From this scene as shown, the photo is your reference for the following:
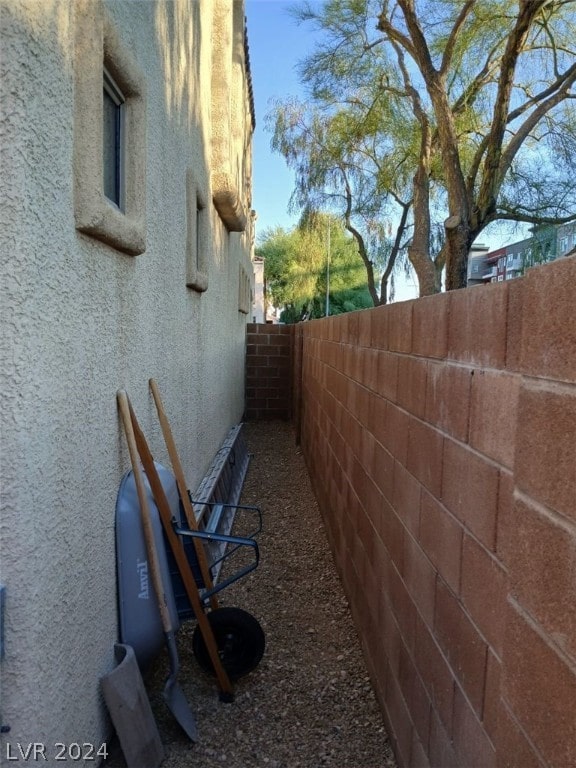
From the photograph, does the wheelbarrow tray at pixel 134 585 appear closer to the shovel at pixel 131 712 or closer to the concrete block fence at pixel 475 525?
the shovel at pixel 131 712

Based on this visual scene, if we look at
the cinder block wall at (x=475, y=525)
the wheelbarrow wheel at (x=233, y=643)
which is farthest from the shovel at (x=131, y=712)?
the cinder block wall at (x=475, y=525)

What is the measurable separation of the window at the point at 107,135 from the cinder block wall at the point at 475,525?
1.25 meters

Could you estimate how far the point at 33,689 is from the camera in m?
1.84

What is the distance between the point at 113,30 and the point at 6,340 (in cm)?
156

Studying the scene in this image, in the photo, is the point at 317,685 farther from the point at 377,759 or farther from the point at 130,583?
the point at 130,583

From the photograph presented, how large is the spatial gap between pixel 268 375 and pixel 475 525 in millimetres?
12463

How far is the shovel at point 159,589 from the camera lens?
281cm

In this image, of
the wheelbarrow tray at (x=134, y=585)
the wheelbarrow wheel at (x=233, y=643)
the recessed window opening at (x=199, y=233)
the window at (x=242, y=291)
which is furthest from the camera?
the window at (x=242, y=291)

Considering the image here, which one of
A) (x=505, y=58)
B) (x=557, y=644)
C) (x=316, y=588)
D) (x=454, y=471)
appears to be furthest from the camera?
(x=505, y=58)

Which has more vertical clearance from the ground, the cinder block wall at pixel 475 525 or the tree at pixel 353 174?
the tree at pixel 353 174

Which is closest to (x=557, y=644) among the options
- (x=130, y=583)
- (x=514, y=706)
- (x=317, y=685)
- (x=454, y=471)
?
(x=514, y=706)

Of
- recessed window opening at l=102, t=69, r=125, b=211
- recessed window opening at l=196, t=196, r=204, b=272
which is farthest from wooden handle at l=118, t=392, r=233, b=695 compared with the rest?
recessed window opening at l=196, t=196, r=204, b=272

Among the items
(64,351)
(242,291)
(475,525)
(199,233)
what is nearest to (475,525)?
(475,525)

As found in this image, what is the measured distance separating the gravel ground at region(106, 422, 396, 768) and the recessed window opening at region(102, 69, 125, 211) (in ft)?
7.69
